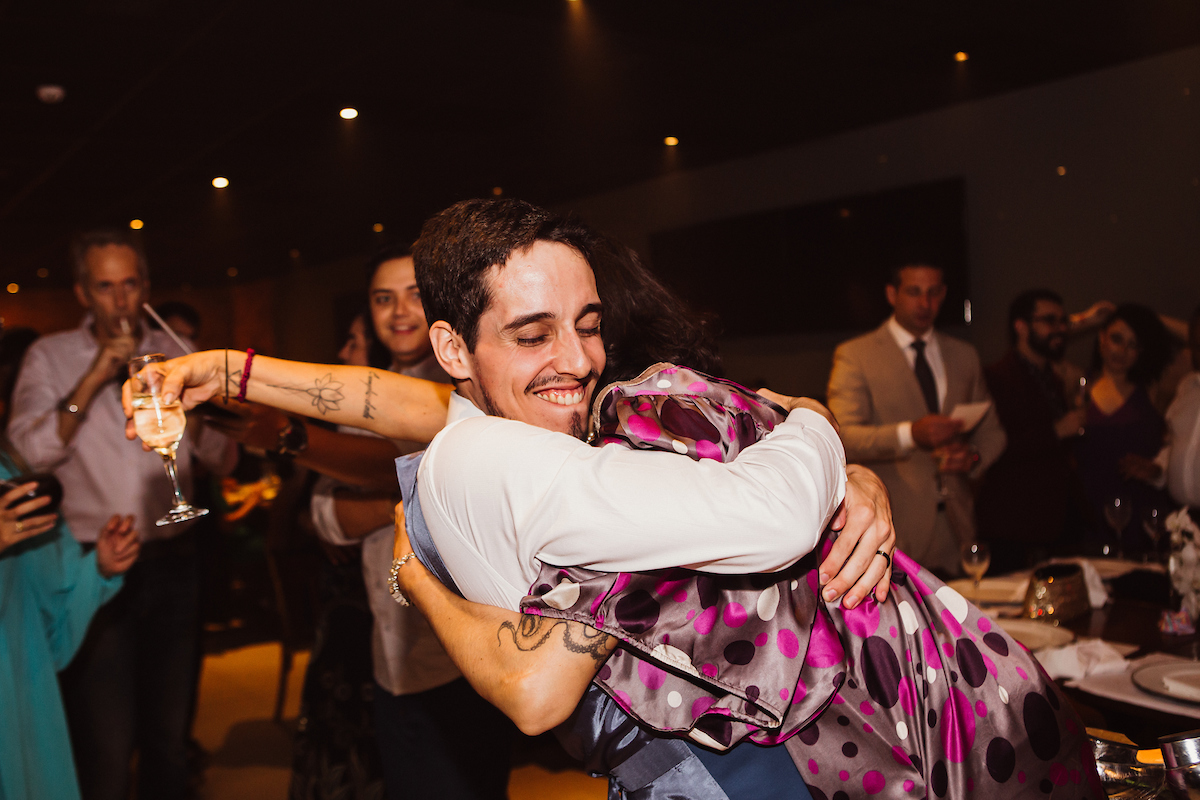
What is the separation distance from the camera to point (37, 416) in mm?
2941

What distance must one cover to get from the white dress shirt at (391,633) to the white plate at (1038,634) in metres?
1.31

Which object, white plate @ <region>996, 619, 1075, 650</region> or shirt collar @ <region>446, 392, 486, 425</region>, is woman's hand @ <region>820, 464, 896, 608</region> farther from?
white plate @ <region>996, 619, 1075, 650</region>

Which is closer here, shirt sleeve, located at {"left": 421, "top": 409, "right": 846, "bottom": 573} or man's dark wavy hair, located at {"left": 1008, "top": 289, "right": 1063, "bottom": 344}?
shirt sleeve, located at {"left": 421, "top": 409, "right": 846, "bottom": 573}

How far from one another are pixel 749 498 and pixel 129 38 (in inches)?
136

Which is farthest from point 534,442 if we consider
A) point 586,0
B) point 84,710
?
point 586,0

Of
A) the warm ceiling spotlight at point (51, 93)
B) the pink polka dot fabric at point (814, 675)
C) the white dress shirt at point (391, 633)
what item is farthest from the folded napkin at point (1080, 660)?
the warm ceiling spotlight at point (51, 93)

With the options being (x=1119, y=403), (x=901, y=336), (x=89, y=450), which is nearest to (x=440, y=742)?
(x=89, y=450)

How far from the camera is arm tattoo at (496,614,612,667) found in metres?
0.93

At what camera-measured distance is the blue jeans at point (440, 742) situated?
2.15m

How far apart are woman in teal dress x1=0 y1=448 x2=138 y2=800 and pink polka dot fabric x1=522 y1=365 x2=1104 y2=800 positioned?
186 centimetres

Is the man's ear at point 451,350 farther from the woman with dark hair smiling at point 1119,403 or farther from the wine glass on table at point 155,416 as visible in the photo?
the woman with dark hair smiling at point 1119,403

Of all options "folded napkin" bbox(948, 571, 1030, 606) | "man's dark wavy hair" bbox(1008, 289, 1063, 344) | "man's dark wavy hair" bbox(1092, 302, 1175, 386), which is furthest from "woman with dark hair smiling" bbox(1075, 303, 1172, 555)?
"folded napkin" bbox(948, 571, 1030, 606)

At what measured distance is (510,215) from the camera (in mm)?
1165

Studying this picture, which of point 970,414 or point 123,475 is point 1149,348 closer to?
point 970,414
